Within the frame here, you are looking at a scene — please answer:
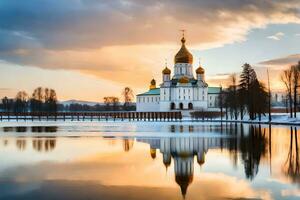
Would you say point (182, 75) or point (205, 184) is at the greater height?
point (182, 75)

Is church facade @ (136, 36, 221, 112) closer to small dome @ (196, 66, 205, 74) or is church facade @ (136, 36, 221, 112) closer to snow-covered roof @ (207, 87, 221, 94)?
small dome @ (196, 66, 205, 74)

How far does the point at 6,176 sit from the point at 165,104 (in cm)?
12267

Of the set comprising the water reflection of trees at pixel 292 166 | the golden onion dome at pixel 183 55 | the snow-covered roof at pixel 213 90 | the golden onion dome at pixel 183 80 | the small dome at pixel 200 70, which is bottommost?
the water reflection of trees at pixel 292 166

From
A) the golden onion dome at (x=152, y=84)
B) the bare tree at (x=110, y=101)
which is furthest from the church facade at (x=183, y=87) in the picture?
the bare tree at (x=110, y=101)

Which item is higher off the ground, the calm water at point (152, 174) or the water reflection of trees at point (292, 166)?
the water reflection of trees at point (292, 166)

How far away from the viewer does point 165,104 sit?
137625 mm

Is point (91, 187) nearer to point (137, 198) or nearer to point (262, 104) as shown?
point (137, 198)

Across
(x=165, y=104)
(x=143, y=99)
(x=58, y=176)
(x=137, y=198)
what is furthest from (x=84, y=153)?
(x=143, y=99)

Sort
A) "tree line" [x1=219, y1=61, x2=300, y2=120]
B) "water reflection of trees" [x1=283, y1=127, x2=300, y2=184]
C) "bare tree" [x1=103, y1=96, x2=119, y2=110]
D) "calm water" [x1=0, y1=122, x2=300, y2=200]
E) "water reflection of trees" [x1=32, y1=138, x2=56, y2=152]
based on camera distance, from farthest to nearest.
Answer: "bare tree" [x1=103, y1=96, x2=119, y2=110] → "tree line" [x1=219, y1=61, x2=300, y2=120] → "water reflection of trees" [x1=32, y1=138, x2=56, y2=152] → "water reflection of trees" [x1=283, y1=127, x2=300, y2=184] → "calm water" [x1=0, y1=122, x2=300, y2=200]

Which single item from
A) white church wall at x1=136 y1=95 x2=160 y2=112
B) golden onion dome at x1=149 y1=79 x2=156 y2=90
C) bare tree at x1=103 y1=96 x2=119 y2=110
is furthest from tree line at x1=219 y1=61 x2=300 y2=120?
bare tree at x1=103 y1=96 x2=119 y2=110

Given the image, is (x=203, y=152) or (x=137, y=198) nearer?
(x=137, y=198)

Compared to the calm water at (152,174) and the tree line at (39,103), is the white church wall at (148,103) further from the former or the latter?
the calm water at (152,174)

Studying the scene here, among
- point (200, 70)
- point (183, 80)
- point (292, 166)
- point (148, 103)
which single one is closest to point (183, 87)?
point (183, 80)

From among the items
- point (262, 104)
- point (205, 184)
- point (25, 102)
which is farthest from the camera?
point (25, 102)
